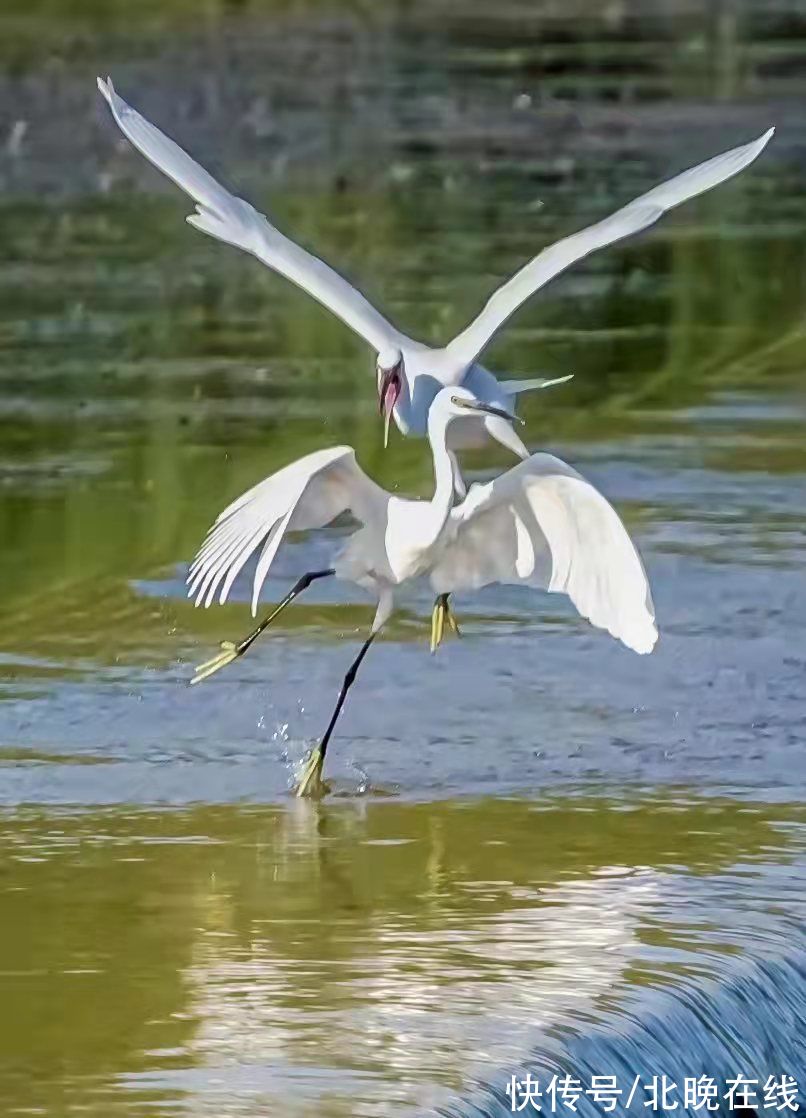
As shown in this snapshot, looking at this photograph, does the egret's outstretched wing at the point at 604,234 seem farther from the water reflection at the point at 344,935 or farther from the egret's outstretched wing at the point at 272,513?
the water reflection at the point at 344,935

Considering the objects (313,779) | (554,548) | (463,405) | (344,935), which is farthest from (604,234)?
(344,935)

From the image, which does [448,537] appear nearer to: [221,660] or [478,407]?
[478,407]

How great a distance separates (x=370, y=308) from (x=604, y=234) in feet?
2.32

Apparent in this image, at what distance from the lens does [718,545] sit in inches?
410

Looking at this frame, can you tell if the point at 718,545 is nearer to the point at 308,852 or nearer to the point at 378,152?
the point at 308,852

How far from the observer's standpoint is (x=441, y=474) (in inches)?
314

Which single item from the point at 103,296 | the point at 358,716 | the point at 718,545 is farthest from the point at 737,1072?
the point at 103,296

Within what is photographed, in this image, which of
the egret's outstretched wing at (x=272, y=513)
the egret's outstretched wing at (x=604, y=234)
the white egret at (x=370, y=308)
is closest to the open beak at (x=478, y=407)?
the egret's outstretched wing at (x=272, y=513)

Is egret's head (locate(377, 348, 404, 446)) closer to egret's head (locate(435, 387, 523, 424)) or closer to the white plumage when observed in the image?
the white plumage

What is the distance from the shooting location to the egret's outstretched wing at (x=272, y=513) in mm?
7410

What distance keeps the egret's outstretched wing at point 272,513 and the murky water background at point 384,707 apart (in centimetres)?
56

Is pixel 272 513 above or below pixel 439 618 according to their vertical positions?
above

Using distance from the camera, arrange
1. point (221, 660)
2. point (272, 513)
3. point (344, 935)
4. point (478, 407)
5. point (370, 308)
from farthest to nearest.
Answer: point (370, 308) → point (221, 660) → point (478, 407) → point (272, 513) → point (344, 935)

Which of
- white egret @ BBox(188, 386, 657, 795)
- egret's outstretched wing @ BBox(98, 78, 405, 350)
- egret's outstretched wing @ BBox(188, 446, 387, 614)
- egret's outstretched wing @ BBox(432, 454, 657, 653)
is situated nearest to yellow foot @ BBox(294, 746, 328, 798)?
white egret @ BBox(188, 386, 657, 795)
